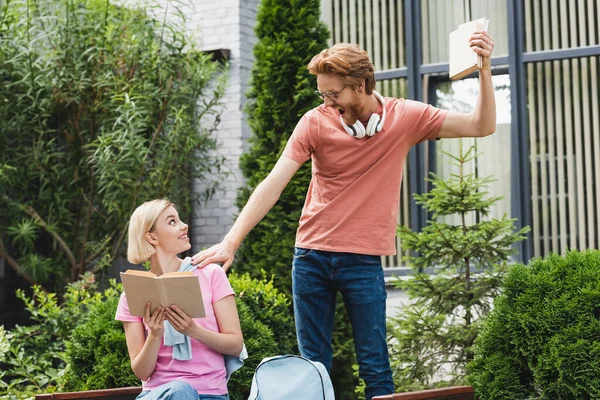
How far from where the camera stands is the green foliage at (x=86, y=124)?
6957 millimetres

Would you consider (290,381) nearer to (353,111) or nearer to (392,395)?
(392,395)

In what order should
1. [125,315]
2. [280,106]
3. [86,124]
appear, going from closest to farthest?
[125,315] < [280,106] < [86,124]

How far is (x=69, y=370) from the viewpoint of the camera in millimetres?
4801

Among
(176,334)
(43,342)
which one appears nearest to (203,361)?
(176,334)

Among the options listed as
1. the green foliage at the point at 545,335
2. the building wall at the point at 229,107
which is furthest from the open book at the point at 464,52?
the building wall at the point at 229,107

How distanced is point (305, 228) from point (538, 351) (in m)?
1.09

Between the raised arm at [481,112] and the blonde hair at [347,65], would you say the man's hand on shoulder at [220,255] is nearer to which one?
the blonde hair at [347,65]

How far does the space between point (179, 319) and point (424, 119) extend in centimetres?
125

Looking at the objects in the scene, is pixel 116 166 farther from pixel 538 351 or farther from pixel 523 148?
pixel 538 351

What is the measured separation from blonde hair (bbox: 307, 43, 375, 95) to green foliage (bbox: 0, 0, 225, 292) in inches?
142

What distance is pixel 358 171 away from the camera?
346 cm

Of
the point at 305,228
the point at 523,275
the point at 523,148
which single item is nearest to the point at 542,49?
the point at 523,148

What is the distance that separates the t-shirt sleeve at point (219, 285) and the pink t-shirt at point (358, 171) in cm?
36

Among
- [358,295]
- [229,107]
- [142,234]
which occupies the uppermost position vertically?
[229,107]
